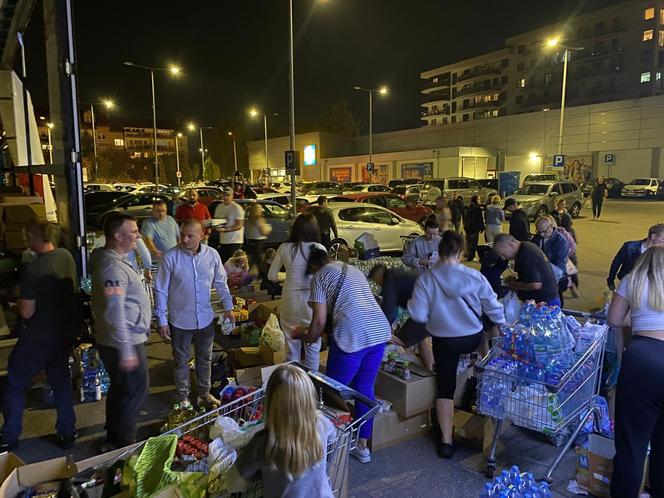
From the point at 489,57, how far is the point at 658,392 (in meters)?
82.4

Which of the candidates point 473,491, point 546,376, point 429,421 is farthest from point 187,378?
point 546,376

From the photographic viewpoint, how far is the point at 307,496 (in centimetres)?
231

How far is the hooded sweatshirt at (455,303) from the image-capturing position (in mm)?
3938

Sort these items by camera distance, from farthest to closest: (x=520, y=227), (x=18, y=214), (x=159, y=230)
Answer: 1. (x=520, y=227)
2. (x=18, y=214)
3. (x=159, y=230)

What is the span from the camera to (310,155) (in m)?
57.1

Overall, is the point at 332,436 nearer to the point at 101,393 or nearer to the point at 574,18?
the point at 101,393

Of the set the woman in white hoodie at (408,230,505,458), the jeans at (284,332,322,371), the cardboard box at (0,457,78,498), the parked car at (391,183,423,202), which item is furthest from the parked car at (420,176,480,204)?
the cardboard box at (0,457,78,498)

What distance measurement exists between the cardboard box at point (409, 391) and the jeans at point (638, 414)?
4.90ft

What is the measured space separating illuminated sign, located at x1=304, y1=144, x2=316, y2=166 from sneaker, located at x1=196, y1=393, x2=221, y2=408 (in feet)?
170

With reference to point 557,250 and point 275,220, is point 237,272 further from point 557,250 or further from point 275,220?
point 275,220

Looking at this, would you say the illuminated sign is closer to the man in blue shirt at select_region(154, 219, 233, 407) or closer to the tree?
the tree

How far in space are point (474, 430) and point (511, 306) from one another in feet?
5.98

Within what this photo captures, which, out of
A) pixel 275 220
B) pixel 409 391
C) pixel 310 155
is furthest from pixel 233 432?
pixel 310 155

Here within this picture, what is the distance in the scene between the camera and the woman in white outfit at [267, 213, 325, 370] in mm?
4645
